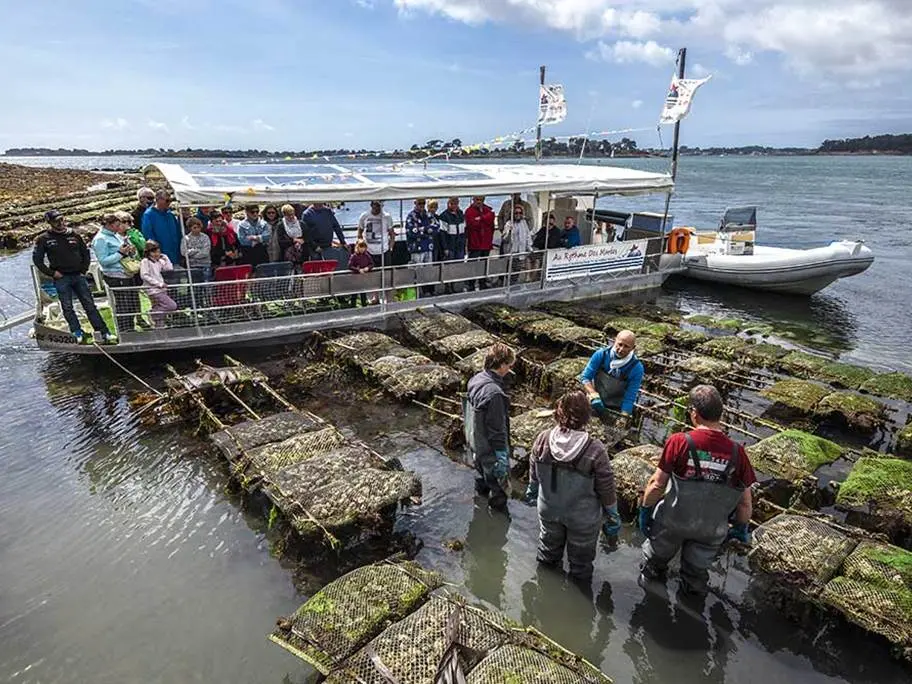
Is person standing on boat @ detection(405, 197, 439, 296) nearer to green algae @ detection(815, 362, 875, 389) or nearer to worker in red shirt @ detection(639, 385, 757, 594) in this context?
green algae @ detection(815, 362, 875, 389)

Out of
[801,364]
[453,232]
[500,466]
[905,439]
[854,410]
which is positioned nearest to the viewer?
[500,466]

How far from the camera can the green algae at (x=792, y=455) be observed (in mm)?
6688

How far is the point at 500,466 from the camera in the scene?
608cm

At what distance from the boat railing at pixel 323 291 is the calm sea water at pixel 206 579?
160 centimetres

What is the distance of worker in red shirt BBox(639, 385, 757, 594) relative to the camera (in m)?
4.33

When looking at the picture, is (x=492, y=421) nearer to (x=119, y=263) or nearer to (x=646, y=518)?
(x=646, y=518)

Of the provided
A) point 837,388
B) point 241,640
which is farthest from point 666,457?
point 837,388

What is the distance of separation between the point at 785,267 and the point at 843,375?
788 centimetres

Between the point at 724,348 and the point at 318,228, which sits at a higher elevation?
the point at 318,228

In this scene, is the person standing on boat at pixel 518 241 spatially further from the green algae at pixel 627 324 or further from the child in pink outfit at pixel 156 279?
the child in pink outfit at pixel 156 279

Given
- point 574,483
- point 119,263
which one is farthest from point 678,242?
point 119,263

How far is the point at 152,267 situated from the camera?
30.8 feet

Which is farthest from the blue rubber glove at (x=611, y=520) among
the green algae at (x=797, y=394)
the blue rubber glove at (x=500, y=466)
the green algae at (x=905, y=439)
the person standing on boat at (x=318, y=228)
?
the person standing on boat at (x=318, y=228)

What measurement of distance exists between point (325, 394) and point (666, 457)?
6.32m
